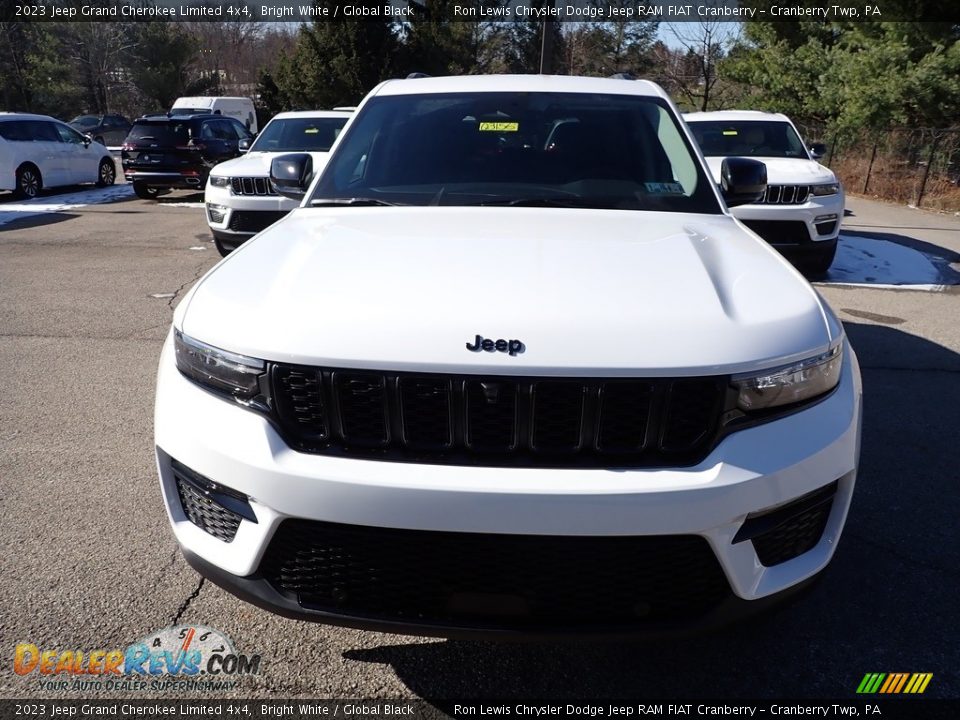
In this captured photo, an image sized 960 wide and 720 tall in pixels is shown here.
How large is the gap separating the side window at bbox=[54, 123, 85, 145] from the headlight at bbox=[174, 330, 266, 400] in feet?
52.9

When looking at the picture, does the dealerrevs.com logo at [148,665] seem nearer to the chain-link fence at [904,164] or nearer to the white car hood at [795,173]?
the white car hood at [795,173]

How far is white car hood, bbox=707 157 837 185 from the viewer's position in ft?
A: 24.1

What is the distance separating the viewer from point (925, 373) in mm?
5027

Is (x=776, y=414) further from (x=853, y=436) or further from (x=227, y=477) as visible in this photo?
(x=227, y=477)

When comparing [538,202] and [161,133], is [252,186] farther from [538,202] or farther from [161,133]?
[161,133]

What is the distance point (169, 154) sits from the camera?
47.1 ft

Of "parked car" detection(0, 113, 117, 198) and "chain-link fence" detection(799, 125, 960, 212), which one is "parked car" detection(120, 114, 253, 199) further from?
"chain-link fence" detection(799, 125, 960, 212)

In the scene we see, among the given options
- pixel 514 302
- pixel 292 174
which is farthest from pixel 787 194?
pixel 514 302

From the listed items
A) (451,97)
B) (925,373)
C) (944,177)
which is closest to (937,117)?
(944,177)

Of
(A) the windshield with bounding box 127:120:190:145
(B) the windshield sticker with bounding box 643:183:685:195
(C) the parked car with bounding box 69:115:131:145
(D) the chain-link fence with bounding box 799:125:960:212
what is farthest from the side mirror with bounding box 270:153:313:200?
(C) the parked car with bounding box 69:115:131:145

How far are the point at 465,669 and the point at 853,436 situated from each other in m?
1.35

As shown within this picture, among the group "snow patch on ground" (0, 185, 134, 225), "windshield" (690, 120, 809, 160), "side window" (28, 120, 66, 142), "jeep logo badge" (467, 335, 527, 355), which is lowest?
"snow patch on ground" (0, 185, 134, 225)

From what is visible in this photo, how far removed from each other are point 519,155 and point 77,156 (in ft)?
51.7

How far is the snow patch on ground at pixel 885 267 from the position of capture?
7.85 meters
